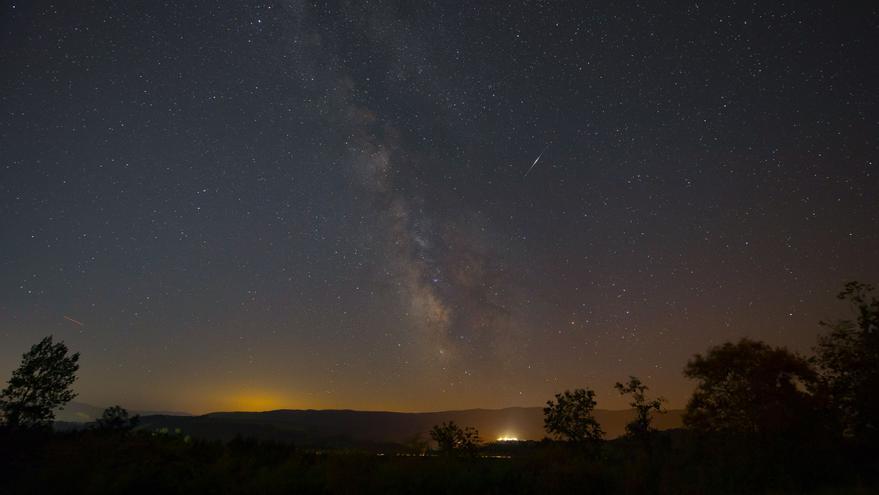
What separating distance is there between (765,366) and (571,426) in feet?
28.3

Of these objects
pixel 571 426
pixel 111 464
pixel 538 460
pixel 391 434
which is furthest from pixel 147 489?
pixel 391 434

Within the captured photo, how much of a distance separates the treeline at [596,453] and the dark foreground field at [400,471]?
44 mm

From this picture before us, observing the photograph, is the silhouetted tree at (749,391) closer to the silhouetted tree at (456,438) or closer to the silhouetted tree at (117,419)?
the silhouetted tree at (456,438)

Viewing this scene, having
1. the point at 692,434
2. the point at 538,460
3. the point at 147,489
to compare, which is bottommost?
the point at 147,489

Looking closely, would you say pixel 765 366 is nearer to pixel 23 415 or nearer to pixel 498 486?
pixel 498 486

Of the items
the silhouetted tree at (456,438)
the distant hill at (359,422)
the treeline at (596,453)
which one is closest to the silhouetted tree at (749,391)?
the treeline at (596,453)

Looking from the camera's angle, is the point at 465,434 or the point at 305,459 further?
the point at 465,434

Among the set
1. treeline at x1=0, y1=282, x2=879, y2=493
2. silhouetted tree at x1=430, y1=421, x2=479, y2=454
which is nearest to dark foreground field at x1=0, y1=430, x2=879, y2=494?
treeline at x1=0, y1=282, x2=879, y2=493

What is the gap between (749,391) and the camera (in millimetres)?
20453

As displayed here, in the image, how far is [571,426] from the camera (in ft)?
67.8

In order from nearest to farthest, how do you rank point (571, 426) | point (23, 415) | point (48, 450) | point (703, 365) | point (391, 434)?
point (48, 450) < point (571, 426) < point (703, 365) < point (23, 415) < point (391, 434)

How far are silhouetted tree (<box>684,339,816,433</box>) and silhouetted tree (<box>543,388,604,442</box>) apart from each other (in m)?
4.74

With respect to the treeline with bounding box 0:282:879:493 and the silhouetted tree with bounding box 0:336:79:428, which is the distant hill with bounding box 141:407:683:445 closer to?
the silhouetted tree with bounding box 0:336:79:428

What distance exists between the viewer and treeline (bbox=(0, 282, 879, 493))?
12.7 metres
